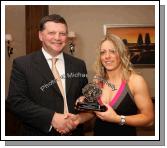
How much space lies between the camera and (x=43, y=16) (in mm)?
722

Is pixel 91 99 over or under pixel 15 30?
under

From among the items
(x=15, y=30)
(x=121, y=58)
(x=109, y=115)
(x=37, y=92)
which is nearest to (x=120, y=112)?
(x=109, y=115)

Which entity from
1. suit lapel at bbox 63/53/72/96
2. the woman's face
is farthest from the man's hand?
the woman's face

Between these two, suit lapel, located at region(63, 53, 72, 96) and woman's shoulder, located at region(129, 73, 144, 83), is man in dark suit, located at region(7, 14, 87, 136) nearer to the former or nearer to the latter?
suit lapel, located at region(63, 53, 72, 96)

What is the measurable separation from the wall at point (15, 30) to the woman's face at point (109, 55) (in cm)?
29

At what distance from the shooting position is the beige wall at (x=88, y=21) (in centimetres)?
72

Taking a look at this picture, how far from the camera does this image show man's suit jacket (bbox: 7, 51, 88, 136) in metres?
0.70

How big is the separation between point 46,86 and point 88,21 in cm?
29

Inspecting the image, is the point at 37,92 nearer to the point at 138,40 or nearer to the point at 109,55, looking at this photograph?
the point at 109,55

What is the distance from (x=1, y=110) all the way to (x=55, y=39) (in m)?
0.34

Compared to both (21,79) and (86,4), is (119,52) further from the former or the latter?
(21,79)

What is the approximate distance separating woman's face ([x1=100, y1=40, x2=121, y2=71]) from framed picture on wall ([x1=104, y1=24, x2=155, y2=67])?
0.15 ft

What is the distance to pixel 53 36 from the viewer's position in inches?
28.1

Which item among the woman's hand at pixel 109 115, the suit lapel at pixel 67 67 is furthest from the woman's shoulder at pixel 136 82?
the suit lapel at pixel 67 67
